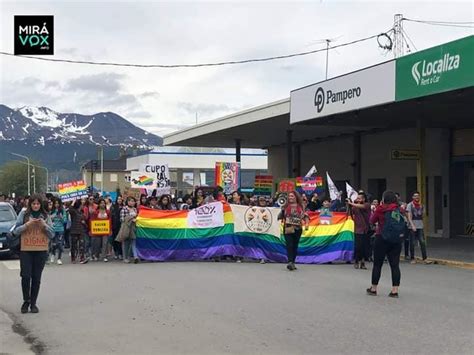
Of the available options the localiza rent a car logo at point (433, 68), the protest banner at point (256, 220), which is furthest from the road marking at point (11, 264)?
the localiza rent a car logo at point (433, 68)

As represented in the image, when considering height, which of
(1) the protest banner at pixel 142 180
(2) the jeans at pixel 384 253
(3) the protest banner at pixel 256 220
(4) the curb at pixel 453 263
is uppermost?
(1) the protest banner at pixel 142 180

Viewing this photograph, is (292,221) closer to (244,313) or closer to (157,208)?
(157,208)

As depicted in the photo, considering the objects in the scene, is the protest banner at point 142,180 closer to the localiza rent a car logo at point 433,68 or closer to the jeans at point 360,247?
the jeans at point 360,247

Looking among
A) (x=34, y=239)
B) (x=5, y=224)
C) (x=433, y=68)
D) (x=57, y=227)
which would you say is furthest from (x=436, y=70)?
(x=5, y=224)

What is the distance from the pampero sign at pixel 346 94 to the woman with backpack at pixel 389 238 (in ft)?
23.3

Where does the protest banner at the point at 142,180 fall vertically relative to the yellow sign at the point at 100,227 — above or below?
above

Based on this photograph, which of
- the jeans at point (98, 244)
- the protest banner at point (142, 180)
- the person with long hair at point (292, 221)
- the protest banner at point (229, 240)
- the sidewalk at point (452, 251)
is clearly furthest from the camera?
the protest banner at point (142, 180)

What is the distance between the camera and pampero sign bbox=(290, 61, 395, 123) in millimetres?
17562

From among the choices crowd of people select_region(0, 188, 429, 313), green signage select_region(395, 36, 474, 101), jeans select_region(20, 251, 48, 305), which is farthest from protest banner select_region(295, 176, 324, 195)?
jeans select_region(20, 251, 48, 305)

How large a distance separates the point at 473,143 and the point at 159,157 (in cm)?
3696

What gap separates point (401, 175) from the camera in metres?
28.3

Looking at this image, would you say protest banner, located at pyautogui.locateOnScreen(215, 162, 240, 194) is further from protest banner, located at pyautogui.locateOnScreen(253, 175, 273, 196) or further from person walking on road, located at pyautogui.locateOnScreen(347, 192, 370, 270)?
person walking on road, located at pyautogui.locateOnScreen(347, 192, 370, 270)

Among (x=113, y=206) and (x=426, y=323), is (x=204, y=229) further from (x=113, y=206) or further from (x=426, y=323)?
(x=426, y=323)

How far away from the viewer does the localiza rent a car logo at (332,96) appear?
18.8m
